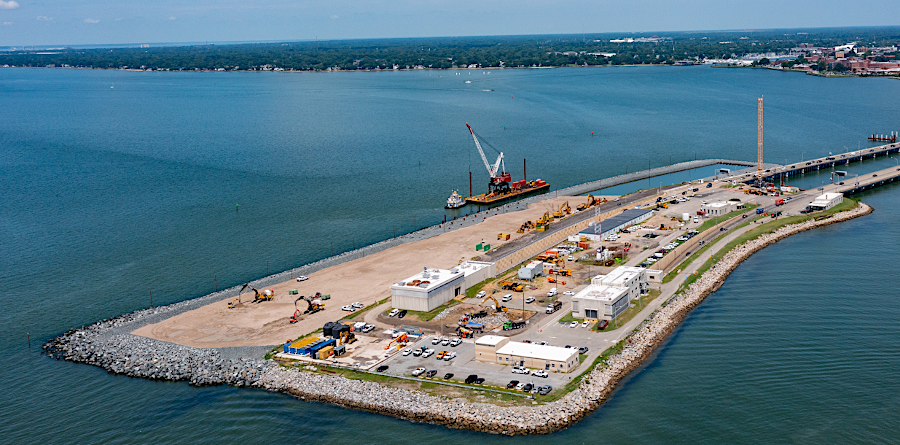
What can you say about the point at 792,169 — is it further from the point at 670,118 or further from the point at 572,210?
the point at 670,118

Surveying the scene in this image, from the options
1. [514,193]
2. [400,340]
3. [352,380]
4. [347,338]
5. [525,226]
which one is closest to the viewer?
[352,380]

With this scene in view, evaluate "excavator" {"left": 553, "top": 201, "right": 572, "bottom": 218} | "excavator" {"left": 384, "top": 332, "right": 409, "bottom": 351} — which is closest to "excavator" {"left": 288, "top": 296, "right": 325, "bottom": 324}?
"excavator" {"left": 384, "top": 332, "right": 409, "bottom": 351}

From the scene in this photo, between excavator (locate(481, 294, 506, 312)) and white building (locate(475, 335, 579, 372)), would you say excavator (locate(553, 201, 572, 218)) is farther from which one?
white building (locate(475, 335, 579, 372))

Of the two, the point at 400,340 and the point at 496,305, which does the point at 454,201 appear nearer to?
the point at 496,305

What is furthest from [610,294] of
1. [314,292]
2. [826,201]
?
[826,201]

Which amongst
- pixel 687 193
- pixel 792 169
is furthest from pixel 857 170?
pixel 687 193

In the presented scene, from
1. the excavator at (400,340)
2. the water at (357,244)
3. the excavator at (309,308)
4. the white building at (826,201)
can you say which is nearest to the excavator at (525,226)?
the water at (357,244)
